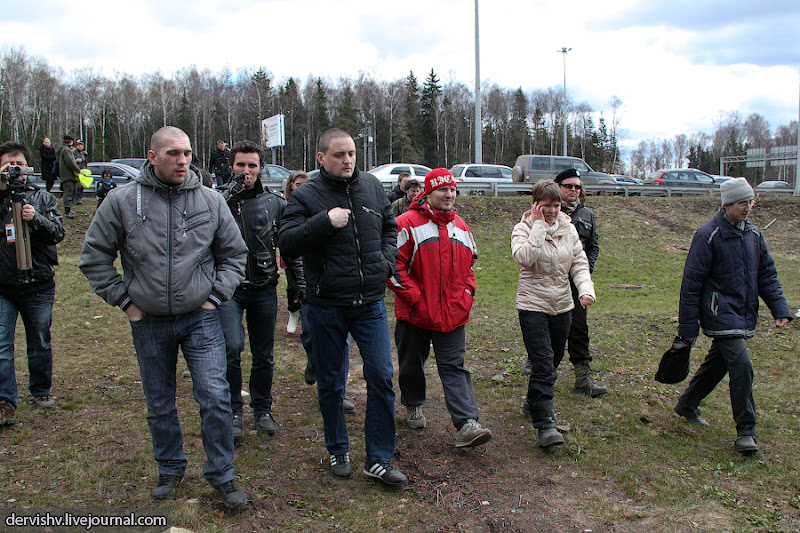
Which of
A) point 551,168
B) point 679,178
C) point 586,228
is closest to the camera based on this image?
point 586,228

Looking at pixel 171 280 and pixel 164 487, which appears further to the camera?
pixel 164 487

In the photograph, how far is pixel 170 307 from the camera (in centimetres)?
319

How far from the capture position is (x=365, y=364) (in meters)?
3.74

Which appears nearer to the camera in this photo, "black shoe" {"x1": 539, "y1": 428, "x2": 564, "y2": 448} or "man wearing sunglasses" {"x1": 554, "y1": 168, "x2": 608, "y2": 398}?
"black shoe" {"x1": 539, "y1": 428, "x2": 564, "y2": 448}

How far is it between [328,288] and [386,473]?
1170 mm

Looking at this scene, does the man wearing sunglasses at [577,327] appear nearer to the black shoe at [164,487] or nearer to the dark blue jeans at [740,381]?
the dark blue jeans at [740,381]

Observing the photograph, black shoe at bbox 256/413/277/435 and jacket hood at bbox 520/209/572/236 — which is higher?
jacket hood at bbox 520/209/572/236

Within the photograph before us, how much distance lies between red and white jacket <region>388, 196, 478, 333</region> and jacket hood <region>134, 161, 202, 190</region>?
4.77ft

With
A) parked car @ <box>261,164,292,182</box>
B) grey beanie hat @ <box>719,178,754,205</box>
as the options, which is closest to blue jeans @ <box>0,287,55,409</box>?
grey beanie hat @ <box>719,178,754,205</box>

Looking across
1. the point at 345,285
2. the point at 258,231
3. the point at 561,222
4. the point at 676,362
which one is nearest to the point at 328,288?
the point at 345,285

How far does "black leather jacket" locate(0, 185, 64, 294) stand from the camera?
4457mm

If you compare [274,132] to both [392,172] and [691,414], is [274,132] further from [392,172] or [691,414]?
[691,414]

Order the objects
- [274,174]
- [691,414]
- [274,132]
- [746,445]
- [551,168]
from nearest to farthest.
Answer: [746,445]
[691,414]
[274,174]
[551,168]
[274,132]

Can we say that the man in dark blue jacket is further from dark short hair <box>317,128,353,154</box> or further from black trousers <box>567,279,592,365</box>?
dark short hair <box>317,128,353,154</box>
